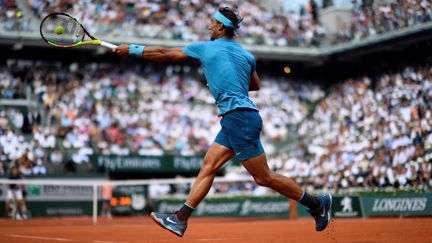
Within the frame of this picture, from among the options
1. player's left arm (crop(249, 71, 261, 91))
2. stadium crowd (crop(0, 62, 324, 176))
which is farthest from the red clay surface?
stadium crowd (crop(0, 62, 324, 176))

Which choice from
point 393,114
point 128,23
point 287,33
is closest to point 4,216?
point 128,23

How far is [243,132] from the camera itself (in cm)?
784

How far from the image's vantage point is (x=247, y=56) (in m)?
8.09

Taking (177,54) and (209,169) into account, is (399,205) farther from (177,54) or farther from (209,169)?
(177,54)

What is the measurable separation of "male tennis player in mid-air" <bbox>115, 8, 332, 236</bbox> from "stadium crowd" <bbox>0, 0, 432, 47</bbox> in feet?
74.7

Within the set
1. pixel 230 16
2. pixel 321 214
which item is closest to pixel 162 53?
pixel 230 16

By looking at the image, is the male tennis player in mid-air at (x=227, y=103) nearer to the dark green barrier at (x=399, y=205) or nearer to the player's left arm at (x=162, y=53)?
the player's left arm at (x=162, y=53)

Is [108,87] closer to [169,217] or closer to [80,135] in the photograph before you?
[80,135]

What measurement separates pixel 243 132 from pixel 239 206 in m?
17.3

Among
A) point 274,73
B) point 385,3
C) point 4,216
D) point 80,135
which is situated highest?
point 385,3

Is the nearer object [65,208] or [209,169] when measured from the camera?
[209,169]

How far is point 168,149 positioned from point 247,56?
2221cm

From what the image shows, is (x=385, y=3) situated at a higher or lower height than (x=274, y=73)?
higher

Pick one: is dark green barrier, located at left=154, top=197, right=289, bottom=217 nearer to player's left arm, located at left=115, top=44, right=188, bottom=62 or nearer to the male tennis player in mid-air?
the male tennis player in mid-air
